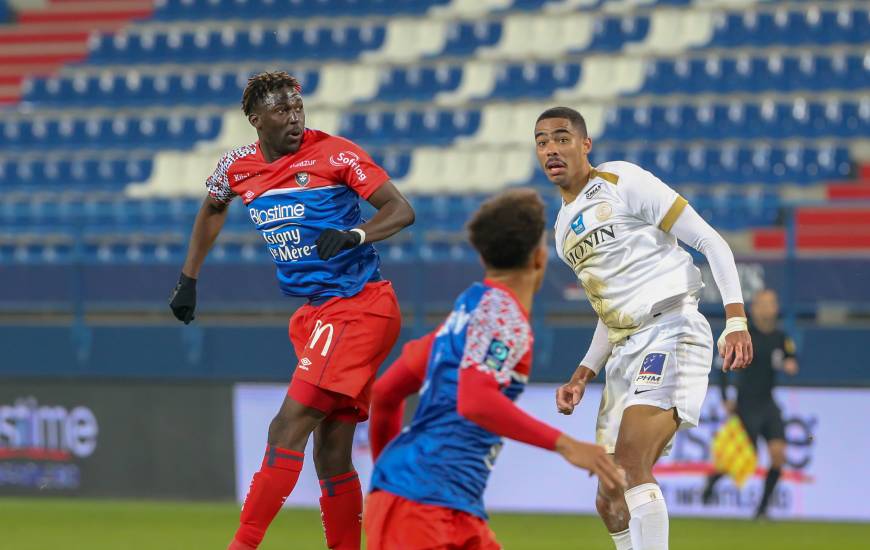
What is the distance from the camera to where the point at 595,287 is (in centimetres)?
627

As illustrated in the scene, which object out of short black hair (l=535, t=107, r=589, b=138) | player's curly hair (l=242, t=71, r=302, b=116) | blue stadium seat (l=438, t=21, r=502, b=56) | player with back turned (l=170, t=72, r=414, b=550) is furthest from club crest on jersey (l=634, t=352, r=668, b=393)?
blue stadium seat (l=438, t=21, r=502, b=56)

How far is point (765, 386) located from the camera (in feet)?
37.8

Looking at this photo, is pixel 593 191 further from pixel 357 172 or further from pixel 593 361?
pixel 357 172

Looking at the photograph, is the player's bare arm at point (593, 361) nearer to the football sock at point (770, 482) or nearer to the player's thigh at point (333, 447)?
the player's thigh at point (333, 447)

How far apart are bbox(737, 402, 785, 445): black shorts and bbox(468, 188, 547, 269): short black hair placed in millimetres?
7406

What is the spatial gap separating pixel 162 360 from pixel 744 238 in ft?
17.8

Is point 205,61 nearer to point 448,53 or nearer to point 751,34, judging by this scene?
point 448,53

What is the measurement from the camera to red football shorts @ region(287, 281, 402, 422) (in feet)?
20.6

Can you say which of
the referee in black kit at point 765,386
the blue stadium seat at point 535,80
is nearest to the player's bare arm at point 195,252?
the referee in black kit at point 765,386

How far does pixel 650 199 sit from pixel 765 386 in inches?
227

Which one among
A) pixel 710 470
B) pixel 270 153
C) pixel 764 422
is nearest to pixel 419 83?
pixel 710 470

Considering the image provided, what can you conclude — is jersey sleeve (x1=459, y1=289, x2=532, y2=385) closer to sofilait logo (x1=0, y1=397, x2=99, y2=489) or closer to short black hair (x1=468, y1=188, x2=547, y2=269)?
short black hair (x1=468, y1=188, x2=547, y2=269)

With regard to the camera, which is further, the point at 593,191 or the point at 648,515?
the point at 593,191

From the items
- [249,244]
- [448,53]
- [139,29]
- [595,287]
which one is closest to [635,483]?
[595,287]
